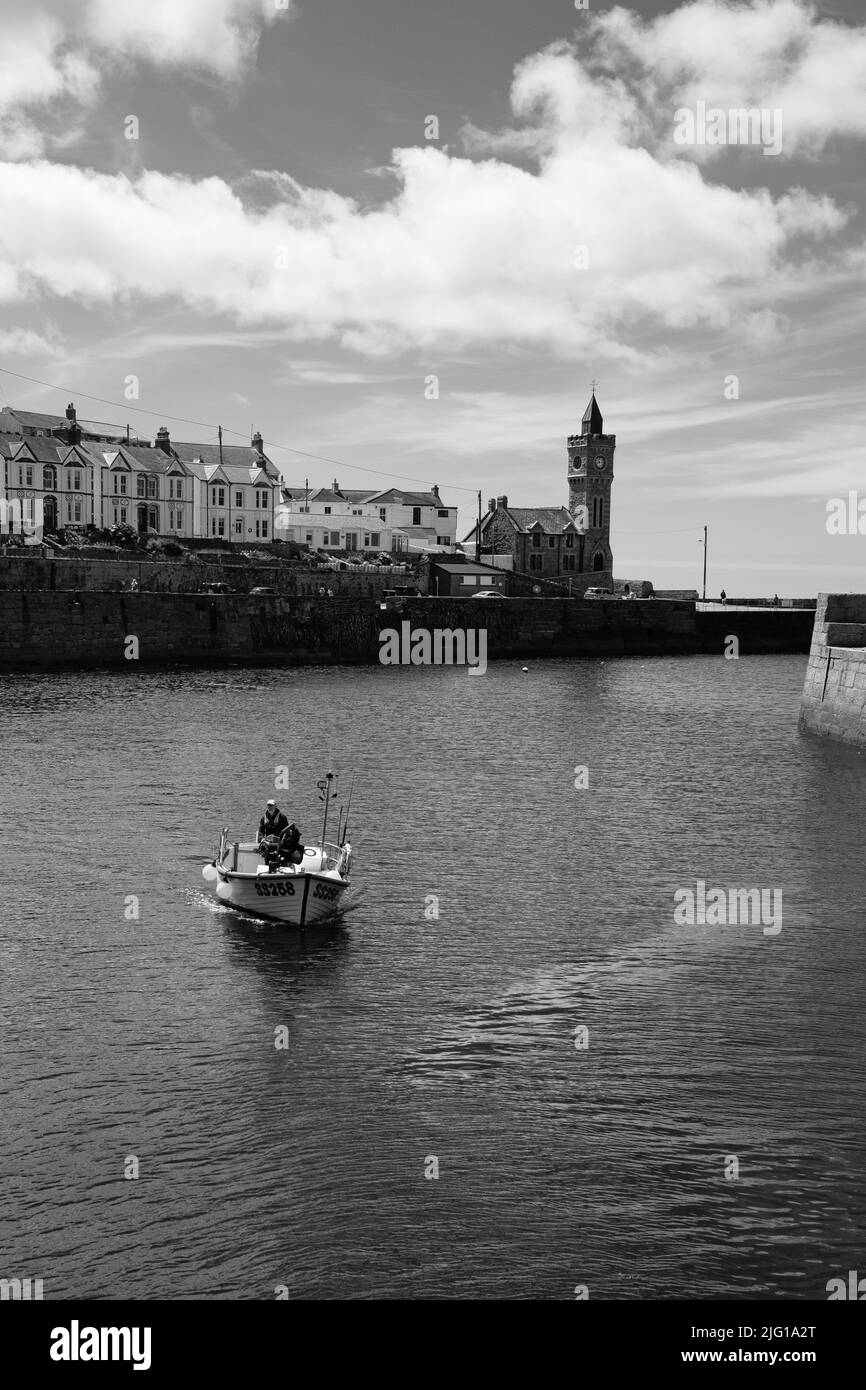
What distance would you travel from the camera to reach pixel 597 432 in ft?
467

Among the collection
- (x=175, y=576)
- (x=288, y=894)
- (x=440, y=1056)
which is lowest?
(x=440, y=1056)

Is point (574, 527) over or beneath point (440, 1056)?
over

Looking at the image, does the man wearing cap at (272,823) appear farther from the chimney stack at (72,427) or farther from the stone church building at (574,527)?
the stone church building at (574,527)

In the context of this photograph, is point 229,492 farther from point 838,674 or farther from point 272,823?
point 272,823

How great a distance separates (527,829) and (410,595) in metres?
66.1

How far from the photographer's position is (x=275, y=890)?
853 inches

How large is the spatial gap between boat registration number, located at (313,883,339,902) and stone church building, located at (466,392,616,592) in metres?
106

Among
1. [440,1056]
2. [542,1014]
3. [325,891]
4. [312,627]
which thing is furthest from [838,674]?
[312,627]

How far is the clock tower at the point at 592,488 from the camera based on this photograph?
5408 inches

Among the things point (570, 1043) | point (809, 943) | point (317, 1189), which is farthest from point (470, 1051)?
point (809, 943)

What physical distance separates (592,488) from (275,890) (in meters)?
124

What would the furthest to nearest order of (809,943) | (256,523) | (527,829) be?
(256,523)
(527,829)
(809,943)

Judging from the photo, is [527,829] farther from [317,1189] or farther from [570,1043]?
[317,1189]

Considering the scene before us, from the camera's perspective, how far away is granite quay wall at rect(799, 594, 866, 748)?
152 ft
